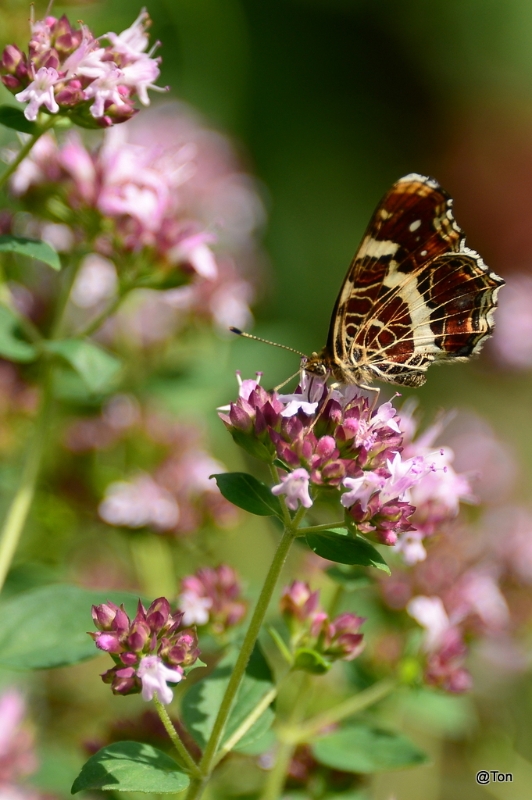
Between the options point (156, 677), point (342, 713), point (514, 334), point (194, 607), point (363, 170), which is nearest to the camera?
point (156, 677)

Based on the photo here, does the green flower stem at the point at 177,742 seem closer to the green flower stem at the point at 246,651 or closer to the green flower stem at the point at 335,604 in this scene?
the green flower stem at the point at 246,651

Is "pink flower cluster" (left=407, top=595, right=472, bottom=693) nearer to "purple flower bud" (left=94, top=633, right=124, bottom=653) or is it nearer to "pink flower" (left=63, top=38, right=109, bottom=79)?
"purple flower bud" (left=94, top=633, right=124, bottom=653)

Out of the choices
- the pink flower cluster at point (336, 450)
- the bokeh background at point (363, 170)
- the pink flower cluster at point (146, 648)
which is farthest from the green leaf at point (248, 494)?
the bokeh background at point (363, 170)

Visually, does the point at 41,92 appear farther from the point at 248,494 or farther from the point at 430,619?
the point at 430,619

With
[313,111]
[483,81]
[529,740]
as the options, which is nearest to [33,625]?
[529,740]

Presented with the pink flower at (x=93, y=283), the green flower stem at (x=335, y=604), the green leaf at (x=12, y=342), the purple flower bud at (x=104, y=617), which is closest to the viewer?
the purple flower bud at (x=104, y=617)

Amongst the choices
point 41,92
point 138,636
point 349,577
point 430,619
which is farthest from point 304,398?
point 41,92

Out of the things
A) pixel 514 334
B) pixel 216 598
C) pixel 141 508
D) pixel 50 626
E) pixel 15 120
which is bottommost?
pixel 50 626
